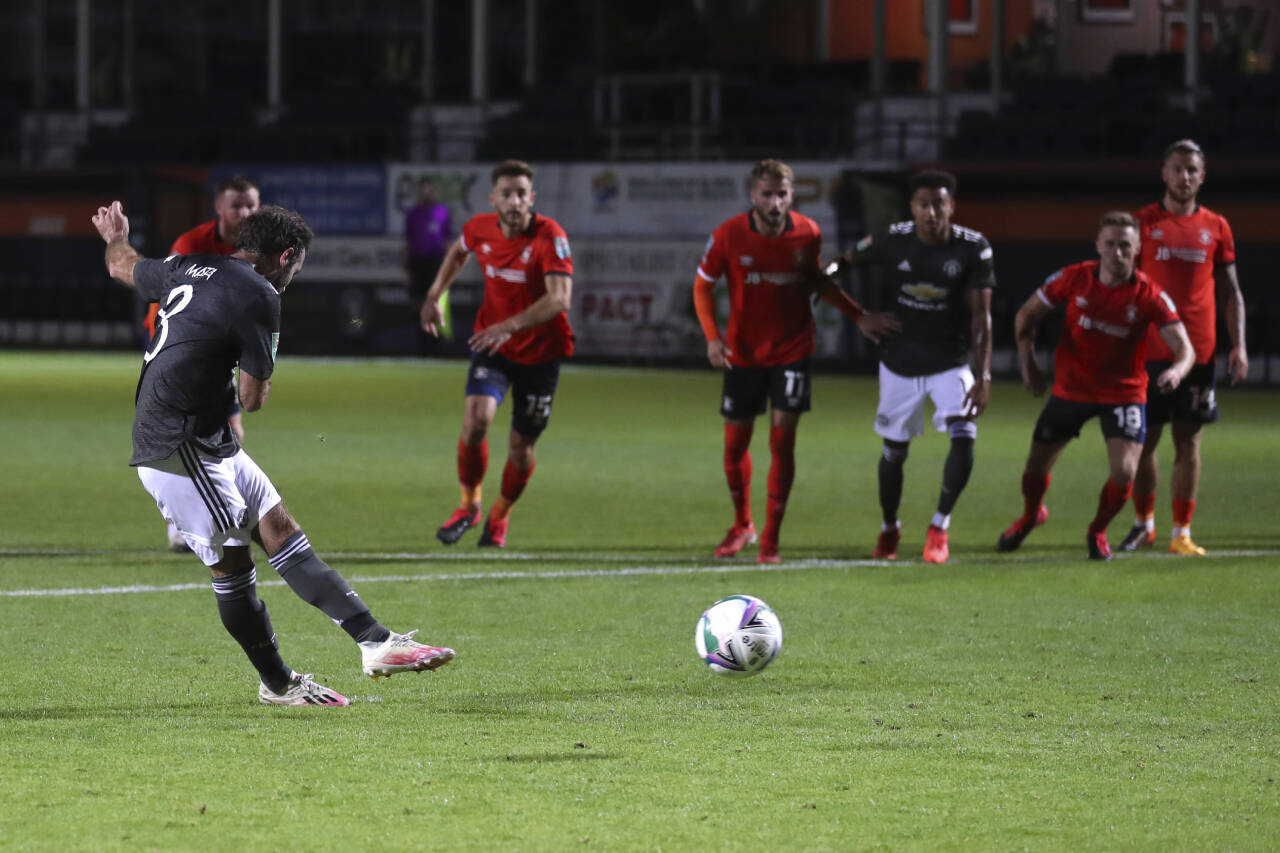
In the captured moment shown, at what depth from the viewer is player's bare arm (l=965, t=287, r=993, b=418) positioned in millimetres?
9719

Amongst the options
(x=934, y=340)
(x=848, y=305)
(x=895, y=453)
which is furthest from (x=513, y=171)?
(x=895, y=453)

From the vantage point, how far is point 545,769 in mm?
5156

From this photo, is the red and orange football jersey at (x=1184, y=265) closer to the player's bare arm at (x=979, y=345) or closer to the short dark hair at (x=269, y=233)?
the player's bare arm at (x=979, y=345)

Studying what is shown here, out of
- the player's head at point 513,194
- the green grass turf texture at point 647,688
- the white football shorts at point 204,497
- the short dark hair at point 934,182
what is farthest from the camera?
the player's head at point 513,194

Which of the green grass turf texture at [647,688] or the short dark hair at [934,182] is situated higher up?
the short dark hair at [934,182]

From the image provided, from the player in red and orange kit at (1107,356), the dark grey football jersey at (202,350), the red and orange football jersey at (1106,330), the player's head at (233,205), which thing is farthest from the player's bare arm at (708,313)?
the dark grey football jersey at (202,350)

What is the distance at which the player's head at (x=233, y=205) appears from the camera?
30.6ft

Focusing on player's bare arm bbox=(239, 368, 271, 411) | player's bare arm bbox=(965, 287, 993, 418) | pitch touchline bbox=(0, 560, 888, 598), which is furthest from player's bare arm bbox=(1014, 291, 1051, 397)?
player's bare arm bbox=(239, 368, 271, 411)

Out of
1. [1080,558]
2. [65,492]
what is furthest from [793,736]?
[65,492]

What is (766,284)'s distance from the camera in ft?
32.2

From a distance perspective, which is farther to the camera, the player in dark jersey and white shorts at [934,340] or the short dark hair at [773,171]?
the player in dark jersey and white shorts at [934,340]

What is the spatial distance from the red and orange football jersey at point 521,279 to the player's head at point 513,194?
0.10 m

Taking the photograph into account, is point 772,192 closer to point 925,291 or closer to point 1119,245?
point 925,291

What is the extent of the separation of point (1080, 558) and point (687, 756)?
497 cm
